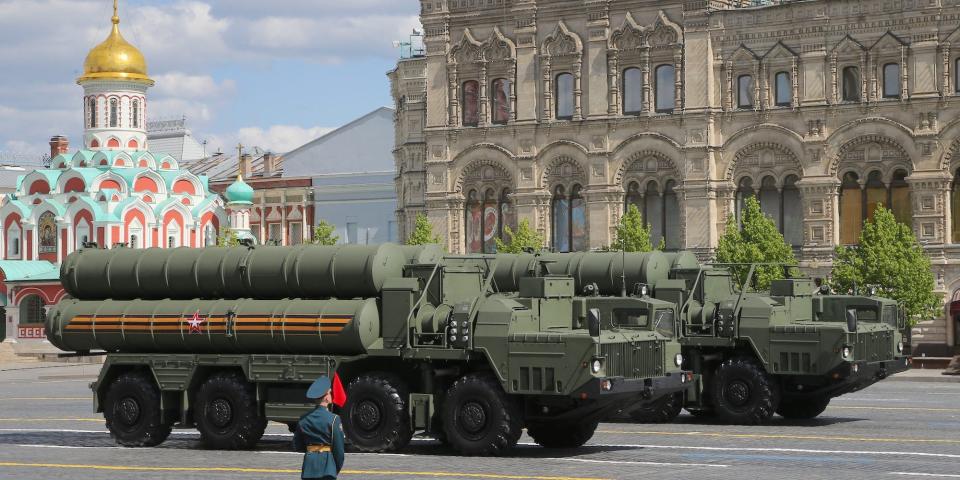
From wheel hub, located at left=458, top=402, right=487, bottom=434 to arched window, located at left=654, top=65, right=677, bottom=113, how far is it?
136 feet

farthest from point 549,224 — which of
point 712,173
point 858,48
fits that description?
point 858,48

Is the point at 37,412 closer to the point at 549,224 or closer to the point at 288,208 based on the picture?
the point at 549,224

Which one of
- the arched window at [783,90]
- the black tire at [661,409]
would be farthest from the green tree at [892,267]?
the black tire at [661,409]

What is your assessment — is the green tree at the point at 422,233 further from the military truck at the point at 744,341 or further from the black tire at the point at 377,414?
the black tire at the point at 377,414

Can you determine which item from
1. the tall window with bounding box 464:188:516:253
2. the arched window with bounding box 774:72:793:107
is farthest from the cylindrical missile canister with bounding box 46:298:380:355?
the tall window with bounding box 464:188:516:253

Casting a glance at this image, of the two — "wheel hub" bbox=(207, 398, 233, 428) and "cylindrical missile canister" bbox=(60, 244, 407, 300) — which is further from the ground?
"cylindrical missile canister" bbox=(60, 244, 407, 300)

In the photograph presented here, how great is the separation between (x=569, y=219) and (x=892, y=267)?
14976 mm

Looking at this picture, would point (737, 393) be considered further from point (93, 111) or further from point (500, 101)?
point (93, 111)

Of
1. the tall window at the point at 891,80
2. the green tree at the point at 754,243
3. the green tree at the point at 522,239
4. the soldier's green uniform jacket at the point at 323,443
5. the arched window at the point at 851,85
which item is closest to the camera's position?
the soldier's green uniform jacket at the point at 323,443

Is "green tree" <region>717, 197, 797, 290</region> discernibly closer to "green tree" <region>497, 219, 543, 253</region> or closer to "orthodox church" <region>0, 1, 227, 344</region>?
"green tree" <region>497, 219, 543, 253</region>

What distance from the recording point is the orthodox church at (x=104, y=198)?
8769 cm

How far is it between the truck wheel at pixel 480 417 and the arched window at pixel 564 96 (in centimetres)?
4285

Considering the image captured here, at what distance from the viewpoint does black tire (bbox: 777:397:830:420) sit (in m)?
28.4

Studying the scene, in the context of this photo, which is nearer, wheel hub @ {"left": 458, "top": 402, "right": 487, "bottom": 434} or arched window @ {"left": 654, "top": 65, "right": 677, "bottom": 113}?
wheel hub @ {"left": 458, "top": 402, "right": 487, "bottom": 434}
